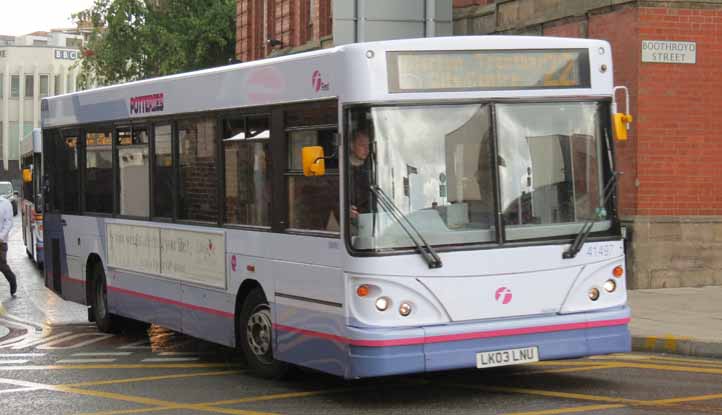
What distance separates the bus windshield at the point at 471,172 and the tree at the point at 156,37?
48092 millimetres

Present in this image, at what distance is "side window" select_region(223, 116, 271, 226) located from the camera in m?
11.4

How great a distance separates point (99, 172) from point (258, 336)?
4.58m

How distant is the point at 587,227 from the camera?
10.6 m

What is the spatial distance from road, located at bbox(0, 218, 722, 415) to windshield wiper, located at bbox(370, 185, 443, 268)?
1030 mm

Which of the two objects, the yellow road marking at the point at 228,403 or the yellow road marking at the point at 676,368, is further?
the yellow road marking at the point at 676,368

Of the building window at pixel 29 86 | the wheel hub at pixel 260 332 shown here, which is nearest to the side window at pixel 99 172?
the wheel hub at pixel 260 332

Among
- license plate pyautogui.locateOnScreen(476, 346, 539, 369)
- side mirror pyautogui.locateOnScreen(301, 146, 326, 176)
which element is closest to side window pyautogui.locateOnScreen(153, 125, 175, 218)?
side mirror pyautogui.locateOnScreen(301, 146, 326, 176)

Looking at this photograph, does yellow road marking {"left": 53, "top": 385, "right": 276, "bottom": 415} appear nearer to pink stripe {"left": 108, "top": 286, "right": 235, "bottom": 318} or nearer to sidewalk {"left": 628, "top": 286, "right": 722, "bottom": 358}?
pink stripe {"left": 108, "top": 286, "right": 235, "bottom": 318}

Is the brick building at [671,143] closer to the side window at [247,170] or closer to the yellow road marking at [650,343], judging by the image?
the yellow road marking at [650,343]

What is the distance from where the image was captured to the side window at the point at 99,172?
15.2 m

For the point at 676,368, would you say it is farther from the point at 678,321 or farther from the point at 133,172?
the point at 133,172

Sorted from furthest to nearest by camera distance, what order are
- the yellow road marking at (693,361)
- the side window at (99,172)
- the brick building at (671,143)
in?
the brick building at (671,143), the side window at (99,172), the yellow road marking at (693,361)

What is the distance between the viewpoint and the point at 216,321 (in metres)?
12.4

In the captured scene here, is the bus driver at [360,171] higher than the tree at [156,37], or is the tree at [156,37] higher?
the tree at [156,37]
